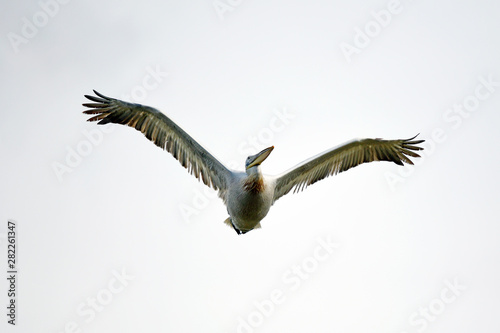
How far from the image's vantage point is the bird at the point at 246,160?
11930 mm

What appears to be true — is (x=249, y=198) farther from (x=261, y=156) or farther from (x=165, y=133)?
(x=165, y=133)

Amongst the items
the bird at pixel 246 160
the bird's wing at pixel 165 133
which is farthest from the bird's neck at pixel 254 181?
the bird's wing at pixel 165 133

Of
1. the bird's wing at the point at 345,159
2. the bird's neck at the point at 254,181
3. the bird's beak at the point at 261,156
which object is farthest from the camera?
the bird's wing at the point at 345,159

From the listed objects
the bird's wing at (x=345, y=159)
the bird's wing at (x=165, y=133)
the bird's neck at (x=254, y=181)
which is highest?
the bird's wing at (x=165, y=133)

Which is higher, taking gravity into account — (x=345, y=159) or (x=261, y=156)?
(x=261, y=156)

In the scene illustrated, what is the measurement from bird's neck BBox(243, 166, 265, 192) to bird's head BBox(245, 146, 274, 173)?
108mm

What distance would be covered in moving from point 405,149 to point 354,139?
141cm

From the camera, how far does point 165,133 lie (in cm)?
1230

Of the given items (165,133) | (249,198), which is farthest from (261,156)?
(165,133)

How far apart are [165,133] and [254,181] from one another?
204 cm

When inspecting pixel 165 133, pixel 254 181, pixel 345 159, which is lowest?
pixel 345 159

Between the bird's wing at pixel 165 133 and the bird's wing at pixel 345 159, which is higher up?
the bird's wing at pixel 165 133

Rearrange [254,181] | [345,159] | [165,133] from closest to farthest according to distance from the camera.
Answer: [254,181]
[165,133]
[345,159]

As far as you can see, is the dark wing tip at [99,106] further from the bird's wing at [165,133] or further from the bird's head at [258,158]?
the bird's head at [258,158]
